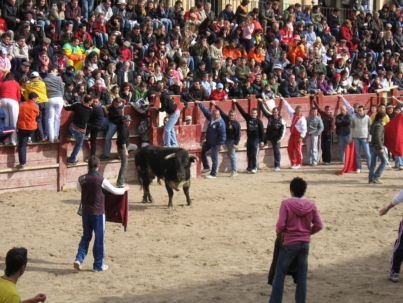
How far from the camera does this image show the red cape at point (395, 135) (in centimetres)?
1883

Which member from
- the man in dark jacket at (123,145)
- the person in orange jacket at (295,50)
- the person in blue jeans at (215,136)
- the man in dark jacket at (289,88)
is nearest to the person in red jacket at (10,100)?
the man in dark jacket at (123,145)

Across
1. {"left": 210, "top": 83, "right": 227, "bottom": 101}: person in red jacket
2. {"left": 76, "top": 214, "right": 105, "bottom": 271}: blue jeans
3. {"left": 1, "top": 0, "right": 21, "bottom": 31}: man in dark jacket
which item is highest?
{"left": 1, "top": 0, "right": 21, "bottom": 31}: man in dark jacket

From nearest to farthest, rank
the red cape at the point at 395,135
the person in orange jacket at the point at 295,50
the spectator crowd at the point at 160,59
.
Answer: the spectator crowd at the point at 160,59 < the red cape at the point at 395,135 < the person in orange jacket at the point at 295,50

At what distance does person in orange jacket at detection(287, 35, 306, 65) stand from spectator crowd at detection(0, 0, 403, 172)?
0.10 ft

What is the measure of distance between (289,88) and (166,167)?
6938 mm

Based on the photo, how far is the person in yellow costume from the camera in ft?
62.7

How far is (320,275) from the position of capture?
37.7 ft

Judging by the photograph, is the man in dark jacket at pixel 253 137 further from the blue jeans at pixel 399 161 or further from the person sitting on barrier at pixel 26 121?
the person sitting on barrier at pixel 26 121

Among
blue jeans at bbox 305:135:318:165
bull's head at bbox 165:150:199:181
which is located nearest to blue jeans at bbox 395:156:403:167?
blue jeans at bbox 305:135:318:165

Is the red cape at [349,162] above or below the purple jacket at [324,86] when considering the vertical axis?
below

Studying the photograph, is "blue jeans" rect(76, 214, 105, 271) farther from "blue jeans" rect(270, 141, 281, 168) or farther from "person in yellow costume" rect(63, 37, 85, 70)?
Result: "blue jeans" rect(270, 141, 281, 168)

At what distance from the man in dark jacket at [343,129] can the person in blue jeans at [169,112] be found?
4.86 meters

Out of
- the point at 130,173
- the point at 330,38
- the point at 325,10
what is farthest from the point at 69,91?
the point at 325,10

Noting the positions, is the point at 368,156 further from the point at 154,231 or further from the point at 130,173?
the point at 154,231
